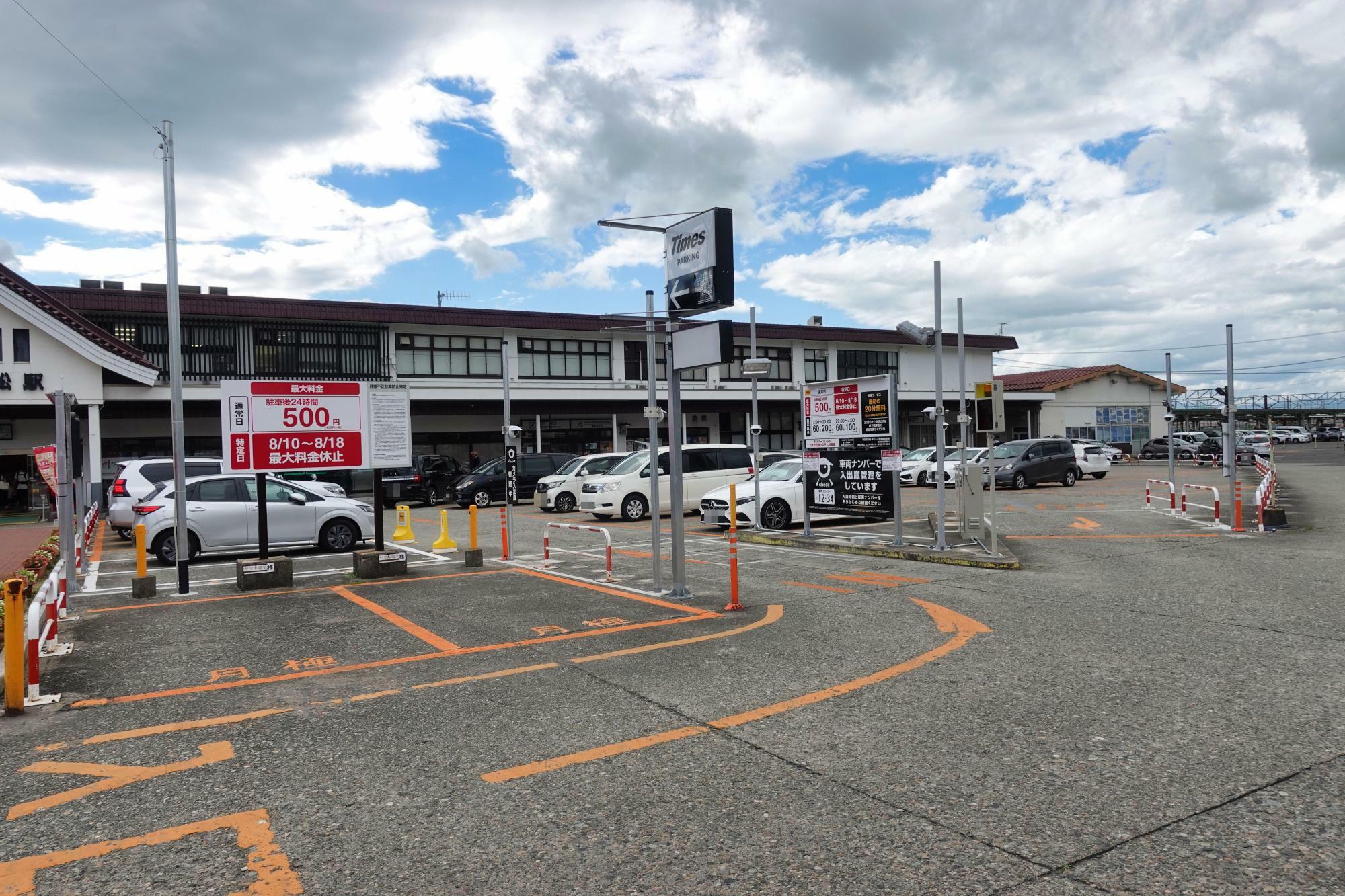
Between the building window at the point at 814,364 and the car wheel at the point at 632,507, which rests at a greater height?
the building window at the point at 814,364

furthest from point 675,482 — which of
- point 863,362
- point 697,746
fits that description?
point 863,362

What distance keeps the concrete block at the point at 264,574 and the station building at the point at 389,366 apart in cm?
1648

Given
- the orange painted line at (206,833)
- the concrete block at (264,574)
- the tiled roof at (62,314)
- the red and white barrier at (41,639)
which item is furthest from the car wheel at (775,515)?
the tiled roof at (62,314)

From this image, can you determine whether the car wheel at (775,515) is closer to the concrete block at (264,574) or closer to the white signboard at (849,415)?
the white signboard at (849,415)

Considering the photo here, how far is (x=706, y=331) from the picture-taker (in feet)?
32.0

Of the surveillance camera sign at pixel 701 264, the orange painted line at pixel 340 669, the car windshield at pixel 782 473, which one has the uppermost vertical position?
the surveillance camera sign at pixel 701 264

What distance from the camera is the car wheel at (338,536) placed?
16031mm

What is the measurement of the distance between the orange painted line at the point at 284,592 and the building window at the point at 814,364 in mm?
36877

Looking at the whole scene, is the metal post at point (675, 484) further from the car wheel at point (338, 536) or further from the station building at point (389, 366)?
the station building at point (389, 366)

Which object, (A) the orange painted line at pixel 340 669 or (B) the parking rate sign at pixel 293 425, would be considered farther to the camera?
(B) the parking rate sign at pixel 293 425

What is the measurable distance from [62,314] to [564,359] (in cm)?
1987

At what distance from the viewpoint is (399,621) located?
927 cm

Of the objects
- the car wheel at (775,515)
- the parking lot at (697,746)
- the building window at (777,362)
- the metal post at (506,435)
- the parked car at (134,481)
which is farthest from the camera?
the building window at (777,362)

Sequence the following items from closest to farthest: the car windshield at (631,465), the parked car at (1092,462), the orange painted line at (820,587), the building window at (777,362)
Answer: the orange painted line at (820,587), the car windshield at (631,465), the parked car at (1092,462), the building window at (777,362)
